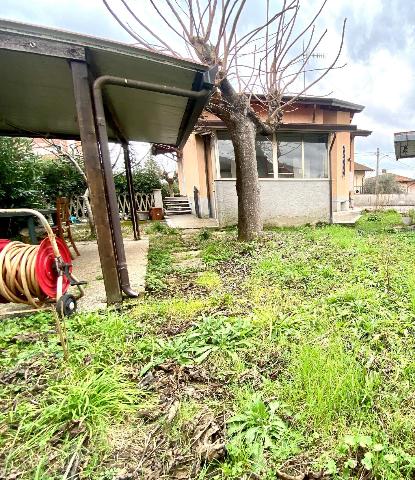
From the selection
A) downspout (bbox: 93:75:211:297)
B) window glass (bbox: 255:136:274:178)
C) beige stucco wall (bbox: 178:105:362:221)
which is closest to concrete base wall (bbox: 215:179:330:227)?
window glass (bbox: 255:136:274:178)

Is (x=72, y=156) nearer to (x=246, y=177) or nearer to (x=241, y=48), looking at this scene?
(x=246, y=177)

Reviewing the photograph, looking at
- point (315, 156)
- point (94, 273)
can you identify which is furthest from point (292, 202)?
point (94, 273)

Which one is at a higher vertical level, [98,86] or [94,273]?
[98,86]

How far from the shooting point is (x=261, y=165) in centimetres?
984

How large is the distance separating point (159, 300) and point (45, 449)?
1911 millimetres

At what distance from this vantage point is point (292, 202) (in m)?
9.84

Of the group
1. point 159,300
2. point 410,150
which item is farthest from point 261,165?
point 159,300

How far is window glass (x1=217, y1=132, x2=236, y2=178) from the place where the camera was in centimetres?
934

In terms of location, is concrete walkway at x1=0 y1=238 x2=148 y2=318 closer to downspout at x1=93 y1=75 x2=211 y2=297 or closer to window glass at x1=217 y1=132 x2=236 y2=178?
downspout at x1=93 y1=75 x2=211 y2=297

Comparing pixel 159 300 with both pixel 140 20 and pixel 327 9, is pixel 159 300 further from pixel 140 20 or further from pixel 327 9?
pixel 327 9

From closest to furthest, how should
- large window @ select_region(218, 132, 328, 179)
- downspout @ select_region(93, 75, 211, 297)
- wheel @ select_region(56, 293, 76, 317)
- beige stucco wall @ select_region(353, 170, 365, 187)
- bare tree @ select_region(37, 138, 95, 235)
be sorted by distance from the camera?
1. wheel @ select_region(56, 293, 76, 317)
2. downspout @ select_region(93, 75, 211, 297)
3. bare tree @ select_region(37, 138, 95, 235)
4. large window @ select_region(218, 132, 328, 179)
5. beige stucco wall @ select_region(353, 170, 365, 187)

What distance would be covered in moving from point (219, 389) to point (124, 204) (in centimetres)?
1328

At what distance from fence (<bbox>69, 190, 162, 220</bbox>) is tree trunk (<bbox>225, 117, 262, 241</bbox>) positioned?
8.16 metres

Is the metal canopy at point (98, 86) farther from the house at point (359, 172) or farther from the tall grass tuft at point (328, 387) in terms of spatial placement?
the house at point (359, 172)
